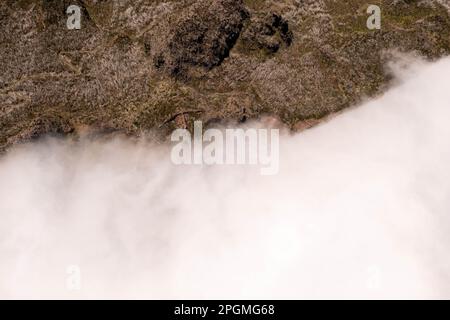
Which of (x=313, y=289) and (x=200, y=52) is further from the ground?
(x=200, y=52)

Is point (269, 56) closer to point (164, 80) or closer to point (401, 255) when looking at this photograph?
point (164, 80)

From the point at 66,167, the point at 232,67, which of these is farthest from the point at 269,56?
the point at 66,167

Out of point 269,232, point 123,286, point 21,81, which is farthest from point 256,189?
point 21,81

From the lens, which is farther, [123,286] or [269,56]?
[269,56]

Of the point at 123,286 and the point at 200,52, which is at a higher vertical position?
the point at 200,52

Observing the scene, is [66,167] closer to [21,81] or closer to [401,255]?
[21,81]

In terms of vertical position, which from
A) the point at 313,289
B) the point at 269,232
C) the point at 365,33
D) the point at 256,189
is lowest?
the point at 313,289
